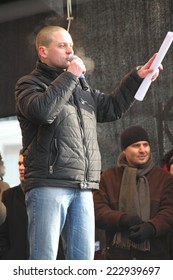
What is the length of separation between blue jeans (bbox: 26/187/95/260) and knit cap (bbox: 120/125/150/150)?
1.28 meters

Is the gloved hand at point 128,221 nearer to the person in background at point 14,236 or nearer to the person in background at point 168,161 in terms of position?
the person in background at point 168,161

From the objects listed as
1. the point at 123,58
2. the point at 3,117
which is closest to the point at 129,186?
the point at 123,58

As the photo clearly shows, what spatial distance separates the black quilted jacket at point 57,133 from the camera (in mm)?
2066

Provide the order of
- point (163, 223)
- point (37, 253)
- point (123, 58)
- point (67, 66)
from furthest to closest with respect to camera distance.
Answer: point (123, 58) → point (163, 223) → point (67, 66) → point (37, 253)

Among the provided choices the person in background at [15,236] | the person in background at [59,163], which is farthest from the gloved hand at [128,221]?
the person in background at [59,163]

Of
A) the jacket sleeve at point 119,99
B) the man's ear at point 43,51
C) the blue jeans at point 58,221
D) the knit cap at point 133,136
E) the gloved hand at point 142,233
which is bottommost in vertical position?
the gloved hand at point 142,233

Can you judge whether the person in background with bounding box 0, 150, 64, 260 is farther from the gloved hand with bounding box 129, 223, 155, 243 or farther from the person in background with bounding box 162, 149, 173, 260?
the person in background with bounding box 162, 149, 173, 260

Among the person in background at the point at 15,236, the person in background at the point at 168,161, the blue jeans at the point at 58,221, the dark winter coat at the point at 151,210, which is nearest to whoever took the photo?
the blue jeans at the point at 58,221

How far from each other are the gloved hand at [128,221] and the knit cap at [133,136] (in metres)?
0.47

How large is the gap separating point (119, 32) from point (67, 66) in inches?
52.8

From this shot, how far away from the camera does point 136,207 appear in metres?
3.17

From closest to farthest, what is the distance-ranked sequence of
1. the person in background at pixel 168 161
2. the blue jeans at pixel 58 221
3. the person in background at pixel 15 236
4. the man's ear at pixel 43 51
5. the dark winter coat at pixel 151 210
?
the blue jeans at pixel 58 221 → the man's ear at pixel 43 51 → the person in background at pixel 15 236 → the dark winter coat at pixel 151 210 → the person in background at pixel 168 161

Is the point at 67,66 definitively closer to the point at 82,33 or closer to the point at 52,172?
the point at 52,172

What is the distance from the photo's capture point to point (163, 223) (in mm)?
3062
